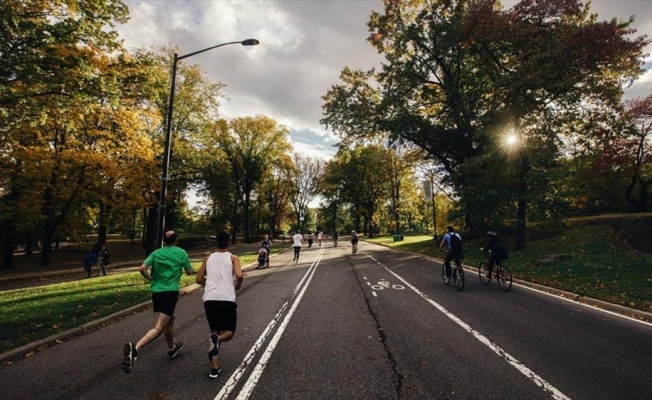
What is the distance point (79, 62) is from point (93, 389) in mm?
11705

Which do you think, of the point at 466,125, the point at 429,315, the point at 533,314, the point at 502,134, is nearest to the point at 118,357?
the point at 429,315

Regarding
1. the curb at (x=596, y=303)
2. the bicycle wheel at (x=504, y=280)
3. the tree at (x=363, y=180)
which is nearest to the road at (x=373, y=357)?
the curb at (x=596, y=303)

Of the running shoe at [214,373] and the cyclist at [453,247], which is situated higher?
the cyclist at [453,247]

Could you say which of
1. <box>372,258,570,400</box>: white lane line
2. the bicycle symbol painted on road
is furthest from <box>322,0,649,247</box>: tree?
<box>372,258,570,400</box>: white lane line

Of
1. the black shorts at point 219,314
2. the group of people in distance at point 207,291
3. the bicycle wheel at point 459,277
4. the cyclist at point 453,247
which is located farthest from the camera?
the cyclist at point 453,247

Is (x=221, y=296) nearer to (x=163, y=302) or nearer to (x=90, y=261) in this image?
(x=163, y=302)

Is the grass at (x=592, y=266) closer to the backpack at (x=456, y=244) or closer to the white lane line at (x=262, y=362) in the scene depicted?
the backpack at (x=456, y=244)

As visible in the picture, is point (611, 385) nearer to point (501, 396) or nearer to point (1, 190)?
point (501, 396)

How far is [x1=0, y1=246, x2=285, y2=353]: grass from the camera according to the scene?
20.8ft

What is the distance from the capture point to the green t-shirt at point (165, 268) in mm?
4883

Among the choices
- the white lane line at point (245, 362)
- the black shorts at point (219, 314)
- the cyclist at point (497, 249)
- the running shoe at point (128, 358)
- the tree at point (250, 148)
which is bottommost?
the white lane line at point (245, 362)

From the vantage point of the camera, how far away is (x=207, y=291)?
177 inches

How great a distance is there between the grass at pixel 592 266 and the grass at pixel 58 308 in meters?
13.8

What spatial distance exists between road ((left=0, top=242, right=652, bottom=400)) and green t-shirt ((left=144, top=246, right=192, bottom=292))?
1.21m
